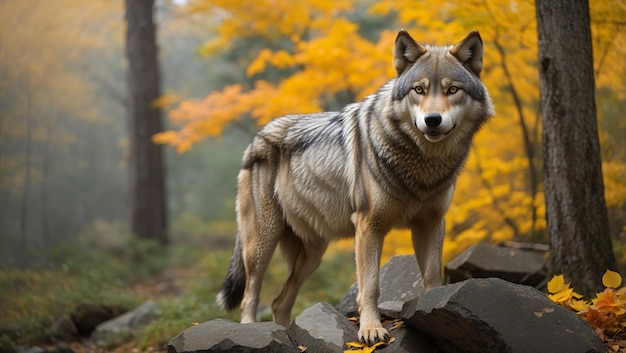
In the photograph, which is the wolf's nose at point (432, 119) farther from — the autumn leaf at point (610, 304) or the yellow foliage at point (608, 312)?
the autumn leaf at point (610, 304)

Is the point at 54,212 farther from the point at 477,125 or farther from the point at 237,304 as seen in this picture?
the point at 477,125

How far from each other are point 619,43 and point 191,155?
83.5 feet

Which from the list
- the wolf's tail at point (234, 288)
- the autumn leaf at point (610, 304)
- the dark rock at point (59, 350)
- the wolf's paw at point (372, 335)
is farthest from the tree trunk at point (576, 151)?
the dark rock at point (59, 350)

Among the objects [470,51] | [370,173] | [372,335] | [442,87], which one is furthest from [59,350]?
[470,51]

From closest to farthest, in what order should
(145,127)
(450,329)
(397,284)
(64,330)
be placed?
1. (450,329)
2. (397,284)
3. (64,330)
4. (145,127)

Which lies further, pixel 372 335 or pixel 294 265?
pixel 294 265

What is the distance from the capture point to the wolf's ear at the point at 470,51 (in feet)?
11.7

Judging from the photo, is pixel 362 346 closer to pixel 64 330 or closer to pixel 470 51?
pixel 470 51

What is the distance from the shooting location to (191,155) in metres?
28.9

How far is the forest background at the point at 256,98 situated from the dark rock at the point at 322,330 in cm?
330

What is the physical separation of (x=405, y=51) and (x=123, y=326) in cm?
507

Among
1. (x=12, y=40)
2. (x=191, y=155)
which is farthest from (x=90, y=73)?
(x=12, y=40)

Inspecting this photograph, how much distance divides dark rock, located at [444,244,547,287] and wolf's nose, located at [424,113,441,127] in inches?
83.2

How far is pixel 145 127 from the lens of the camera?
41.9ft
